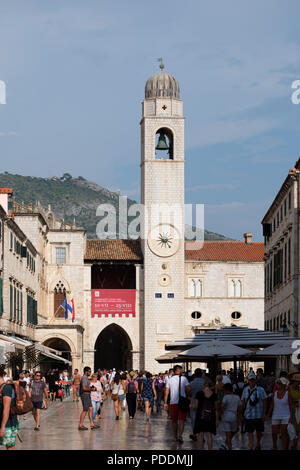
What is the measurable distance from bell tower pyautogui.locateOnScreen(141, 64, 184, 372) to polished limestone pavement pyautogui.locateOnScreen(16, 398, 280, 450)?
40.8 meters

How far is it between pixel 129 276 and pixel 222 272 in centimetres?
745

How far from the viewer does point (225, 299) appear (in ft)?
252

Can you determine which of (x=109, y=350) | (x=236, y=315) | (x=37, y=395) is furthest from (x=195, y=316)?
(x=37, y=395)

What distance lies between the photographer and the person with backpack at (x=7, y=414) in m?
16.4

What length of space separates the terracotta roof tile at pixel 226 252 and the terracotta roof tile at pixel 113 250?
4448 mm

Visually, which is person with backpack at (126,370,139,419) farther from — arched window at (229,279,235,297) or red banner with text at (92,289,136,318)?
arched window at (229,279,235,297)

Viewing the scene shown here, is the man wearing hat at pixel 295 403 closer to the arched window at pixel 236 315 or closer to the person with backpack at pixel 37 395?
the person with backpack at pixel 37 395

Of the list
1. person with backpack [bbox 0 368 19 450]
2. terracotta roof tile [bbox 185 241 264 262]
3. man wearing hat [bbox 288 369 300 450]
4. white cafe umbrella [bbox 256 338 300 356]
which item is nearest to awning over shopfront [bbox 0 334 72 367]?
white cafe umbrella [bbox 256 338 300 356]

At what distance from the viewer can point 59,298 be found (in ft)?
243

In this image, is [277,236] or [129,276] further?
[129,276]

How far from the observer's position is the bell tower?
7294cm

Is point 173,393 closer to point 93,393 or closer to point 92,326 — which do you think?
point 93,393

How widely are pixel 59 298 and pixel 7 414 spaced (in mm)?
57715
